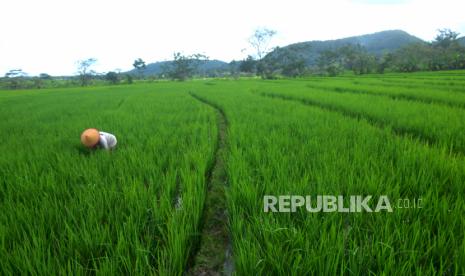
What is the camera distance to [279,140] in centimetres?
250

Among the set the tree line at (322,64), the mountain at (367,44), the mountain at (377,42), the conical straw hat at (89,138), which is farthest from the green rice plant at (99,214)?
the mountain at (377,42)

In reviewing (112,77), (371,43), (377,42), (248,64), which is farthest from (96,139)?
(371,43)

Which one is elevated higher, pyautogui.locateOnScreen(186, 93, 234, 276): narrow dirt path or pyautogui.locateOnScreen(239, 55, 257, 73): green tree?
pyautogui.locateOnScreen(239, 55, 257, 73): green tree

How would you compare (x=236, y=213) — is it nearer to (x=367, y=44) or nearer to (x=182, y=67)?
(x=182, y=67)

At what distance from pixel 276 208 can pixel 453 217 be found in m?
0.82

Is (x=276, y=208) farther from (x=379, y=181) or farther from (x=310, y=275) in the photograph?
(x=379, y=181)

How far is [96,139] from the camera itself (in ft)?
7.58

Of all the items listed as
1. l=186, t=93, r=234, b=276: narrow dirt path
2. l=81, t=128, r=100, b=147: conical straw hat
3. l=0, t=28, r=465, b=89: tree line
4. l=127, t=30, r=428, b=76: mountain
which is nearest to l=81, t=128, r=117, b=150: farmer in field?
l=81, t=128, r=100, b=147: conical straw hat

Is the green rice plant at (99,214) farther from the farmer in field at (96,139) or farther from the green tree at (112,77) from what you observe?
the green tree at (112,77)

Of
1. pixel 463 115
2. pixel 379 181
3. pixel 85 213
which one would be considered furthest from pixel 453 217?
pixel 463 115

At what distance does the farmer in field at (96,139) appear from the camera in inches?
89.5

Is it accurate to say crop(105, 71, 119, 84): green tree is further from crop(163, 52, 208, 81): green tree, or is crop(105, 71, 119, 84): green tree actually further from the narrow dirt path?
the narrow dirt path

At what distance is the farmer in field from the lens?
227cm

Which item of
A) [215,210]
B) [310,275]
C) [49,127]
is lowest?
[215,210]
